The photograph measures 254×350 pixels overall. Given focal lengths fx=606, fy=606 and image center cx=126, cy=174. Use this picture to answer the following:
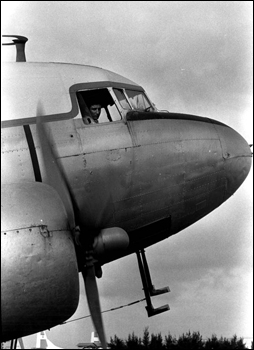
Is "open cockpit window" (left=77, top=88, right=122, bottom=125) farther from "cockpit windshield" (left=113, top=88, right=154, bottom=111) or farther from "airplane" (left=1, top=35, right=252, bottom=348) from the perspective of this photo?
"cockpit windshield" (left=113, top=88, right=154, bottom=111)

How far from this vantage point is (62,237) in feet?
29.9

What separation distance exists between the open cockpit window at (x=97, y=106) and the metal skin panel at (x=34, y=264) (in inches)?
94.0

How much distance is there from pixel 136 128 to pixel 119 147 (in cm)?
64

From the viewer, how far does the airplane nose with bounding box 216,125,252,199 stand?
40.0ft

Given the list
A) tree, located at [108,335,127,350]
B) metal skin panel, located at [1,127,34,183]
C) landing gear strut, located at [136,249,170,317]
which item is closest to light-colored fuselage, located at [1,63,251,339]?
metal skin panel, located at [1,127,34,183]

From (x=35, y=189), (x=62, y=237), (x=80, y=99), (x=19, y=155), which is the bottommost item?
(x=62, y=237)

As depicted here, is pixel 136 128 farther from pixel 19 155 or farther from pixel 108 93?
pixel 19 155

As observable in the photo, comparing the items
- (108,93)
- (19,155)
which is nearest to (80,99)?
(108,93)

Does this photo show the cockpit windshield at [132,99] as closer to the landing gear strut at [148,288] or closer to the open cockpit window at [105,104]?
the open cockpit window at [105,104]

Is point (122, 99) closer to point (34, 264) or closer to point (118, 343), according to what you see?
point (34, 264)

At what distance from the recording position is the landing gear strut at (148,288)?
39.4 feet

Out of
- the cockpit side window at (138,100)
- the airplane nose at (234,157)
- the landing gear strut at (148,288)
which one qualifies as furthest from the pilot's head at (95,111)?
the landing gear strut at (148,288)

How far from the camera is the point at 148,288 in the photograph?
12305mm

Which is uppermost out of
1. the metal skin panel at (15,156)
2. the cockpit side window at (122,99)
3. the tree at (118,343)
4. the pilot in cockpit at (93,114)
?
the cockpit side window at (122,99)
